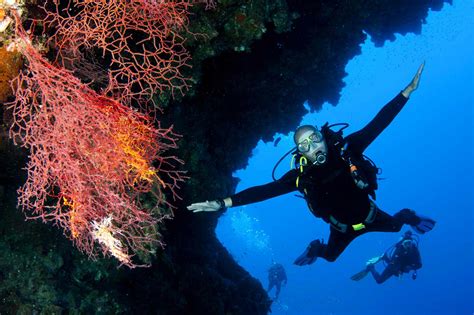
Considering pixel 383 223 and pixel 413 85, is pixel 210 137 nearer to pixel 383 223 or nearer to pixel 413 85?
pixel 383 223

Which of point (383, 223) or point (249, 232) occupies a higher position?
point (249, 232)

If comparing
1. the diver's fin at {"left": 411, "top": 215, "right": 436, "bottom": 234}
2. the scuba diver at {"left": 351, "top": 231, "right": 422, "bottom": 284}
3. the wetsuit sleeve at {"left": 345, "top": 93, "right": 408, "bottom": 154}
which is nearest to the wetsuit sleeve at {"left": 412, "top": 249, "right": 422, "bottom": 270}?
the scuba diver at {"left": 351, "top": 231, "right": 422, "bottom": 284}

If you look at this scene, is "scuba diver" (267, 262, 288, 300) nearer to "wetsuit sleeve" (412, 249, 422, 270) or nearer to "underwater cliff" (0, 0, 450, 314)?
"wetsuit sleeve" (412, 249, 422, 270)

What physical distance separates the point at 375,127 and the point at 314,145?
1.10 m

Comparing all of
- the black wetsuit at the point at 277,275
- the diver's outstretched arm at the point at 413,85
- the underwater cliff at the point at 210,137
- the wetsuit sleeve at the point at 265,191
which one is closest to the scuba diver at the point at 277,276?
the black wetsuit at the point at 277,275

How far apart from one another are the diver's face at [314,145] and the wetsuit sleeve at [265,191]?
44 centimetres

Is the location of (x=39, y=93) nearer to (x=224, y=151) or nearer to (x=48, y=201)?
(x=48, y=201)

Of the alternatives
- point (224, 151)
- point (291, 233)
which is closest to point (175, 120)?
point (224, 151)

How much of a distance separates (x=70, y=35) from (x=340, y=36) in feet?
22.0

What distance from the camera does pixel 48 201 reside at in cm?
484

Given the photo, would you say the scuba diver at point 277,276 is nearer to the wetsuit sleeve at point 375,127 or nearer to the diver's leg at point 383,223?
the diver's leg at point 383,223

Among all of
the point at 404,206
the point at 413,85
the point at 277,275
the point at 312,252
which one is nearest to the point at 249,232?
the point at 404,206

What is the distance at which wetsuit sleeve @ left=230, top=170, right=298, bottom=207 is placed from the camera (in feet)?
17.0

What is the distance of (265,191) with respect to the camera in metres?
5.39
